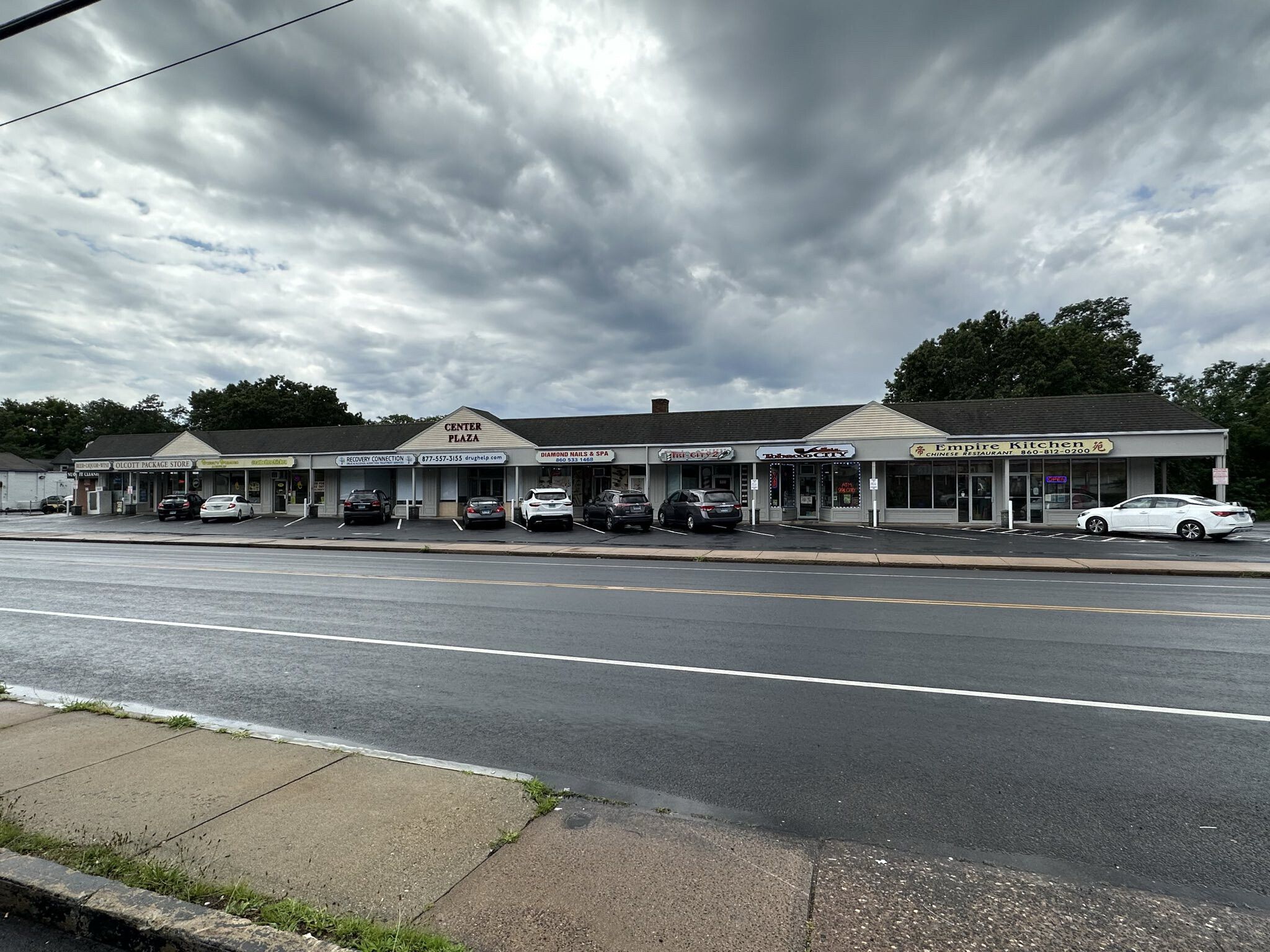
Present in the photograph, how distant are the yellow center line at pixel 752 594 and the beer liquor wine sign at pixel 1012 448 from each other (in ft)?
61.5

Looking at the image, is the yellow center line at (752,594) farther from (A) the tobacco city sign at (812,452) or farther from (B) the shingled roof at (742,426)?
(B) the shingled roof at (742,426)

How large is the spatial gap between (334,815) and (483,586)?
931 cm

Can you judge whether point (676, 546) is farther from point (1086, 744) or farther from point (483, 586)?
point (1086, 744)

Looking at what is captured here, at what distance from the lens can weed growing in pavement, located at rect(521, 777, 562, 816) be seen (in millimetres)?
3855

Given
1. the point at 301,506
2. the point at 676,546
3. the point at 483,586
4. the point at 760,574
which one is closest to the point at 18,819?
the point at 483,586

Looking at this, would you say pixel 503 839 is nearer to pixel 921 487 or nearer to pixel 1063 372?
pixel 921 487

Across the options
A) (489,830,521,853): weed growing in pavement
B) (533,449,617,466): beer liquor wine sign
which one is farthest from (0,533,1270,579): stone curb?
(489,830,521,853): weed growing in pavement

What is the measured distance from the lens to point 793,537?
24406 mm

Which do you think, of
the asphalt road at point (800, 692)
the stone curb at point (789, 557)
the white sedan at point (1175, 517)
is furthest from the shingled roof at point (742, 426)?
the asphalt road at point (800, 692)

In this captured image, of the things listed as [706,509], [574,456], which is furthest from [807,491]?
[574,456]

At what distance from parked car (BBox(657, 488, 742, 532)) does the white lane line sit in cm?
1895

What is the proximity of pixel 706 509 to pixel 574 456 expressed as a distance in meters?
9.58

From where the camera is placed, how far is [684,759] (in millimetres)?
4668

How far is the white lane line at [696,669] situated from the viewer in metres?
5.61
